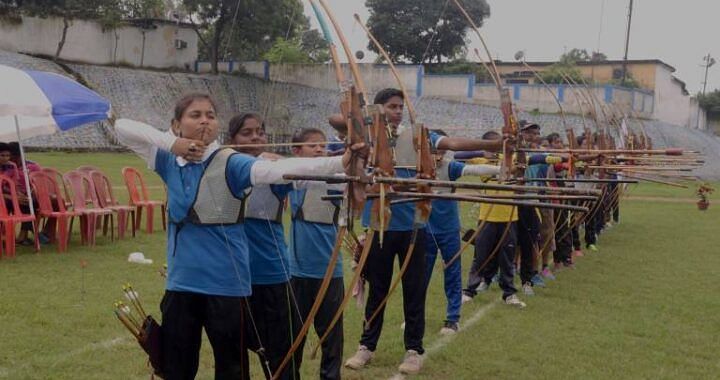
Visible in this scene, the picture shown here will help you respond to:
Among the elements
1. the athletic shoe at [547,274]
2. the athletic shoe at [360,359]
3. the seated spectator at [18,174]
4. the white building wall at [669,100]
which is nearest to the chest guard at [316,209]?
the athletic shoe at [360,359]

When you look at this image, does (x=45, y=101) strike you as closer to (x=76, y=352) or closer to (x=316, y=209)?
(x=76, y=352)

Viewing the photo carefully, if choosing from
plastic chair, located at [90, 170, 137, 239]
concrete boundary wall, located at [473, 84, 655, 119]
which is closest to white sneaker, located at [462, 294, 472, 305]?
plastic chair, located at [90, 170, 137, 239]

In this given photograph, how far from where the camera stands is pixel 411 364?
14.2 feet

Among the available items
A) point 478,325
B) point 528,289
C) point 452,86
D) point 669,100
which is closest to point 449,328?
point 478,325

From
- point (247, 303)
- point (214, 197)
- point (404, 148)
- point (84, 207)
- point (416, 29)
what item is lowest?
point (84, 207)

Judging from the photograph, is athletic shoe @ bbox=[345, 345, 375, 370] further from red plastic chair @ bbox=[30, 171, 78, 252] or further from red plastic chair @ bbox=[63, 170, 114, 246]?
red plastic chair @ bbox=[63, 170, 114, 246]

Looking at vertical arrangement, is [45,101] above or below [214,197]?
above

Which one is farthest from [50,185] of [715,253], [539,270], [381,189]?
[715,253]

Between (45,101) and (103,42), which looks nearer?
(45,101)

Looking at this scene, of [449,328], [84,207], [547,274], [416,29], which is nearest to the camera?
[449,328]

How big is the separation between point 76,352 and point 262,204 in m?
1.82

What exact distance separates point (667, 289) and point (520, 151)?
3748mm

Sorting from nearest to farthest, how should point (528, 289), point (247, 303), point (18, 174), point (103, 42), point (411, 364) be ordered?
point (247, 303), point (411, 364), point (528, 289), point (18, 174), point (103, 42)

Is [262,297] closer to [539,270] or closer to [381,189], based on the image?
[381,189]
